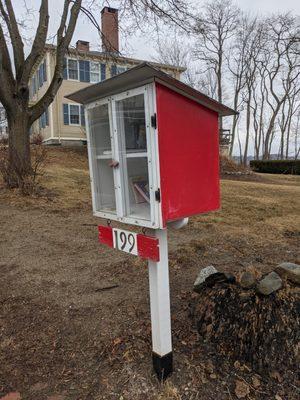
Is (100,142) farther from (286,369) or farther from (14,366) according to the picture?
(286,369)

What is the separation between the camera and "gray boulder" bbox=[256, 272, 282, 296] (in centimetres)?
230

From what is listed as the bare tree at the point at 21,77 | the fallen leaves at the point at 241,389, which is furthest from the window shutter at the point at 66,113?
the fallen leaves at the point at 241,389

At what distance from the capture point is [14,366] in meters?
2.33

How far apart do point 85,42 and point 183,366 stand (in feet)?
72.5

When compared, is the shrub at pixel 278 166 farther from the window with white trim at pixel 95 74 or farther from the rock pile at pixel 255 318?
the rock pile at pixel 255 318

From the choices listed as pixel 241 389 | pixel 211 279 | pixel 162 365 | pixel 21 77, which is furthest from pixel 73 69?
pixel 241 389

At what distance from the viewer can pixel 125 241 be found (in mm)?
2119

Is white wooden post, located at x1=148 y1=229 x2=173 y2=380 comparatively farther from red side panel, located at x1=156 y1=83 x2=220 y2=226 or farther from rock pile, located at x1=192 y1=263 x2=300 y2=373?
rock pile, located at x1=192 y1=263 x2=300 y2=373

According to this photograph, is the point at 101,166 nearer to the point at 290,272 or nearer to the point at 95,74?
the point at 290,272

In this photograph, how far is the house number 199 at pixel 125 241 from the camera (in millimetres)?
2047

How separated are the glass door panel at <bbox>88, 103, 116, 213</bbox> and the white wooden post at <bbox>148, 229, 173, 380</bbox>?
48 centimetres

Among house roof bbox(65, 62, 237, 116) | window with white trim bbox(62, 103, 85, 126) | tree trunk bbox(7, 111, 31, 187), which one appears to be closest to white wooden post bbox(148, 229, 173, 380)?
house roof bbox(65, 62, 237, 116)

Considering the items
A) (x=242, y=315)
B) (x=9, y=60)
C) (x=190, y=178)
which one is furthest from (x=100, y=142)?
(x=9, y=60)

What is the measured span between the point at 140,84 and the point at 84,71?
2047cm
